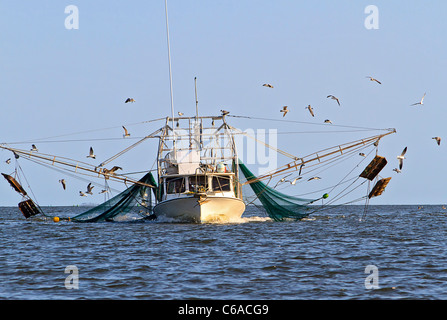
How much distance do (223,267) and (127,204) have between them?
2055cm

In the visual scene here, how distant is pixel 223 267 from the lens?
1777 cm

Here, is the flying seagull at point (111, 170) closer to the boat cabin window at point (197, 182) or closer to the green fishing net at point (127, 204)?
the green fishing net at point (127, 204)

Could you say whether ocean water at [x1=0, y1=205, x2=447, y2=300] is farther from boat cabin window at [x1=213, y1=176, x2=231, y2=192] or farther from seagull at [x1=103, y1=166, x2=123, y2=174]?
seagull at [x1=103, y1=166, x2=123, y2=174]

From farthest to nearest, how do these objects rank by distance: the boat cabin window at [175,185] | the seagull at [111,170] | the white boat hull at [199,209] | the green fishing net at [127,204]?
the green fishing net at [127,204]
the seagull at [111,170]
the boat cabin window at [175,185]
the white boat hull at [199,209]

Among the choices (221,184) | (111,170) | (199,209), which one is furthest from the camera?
(111,170)

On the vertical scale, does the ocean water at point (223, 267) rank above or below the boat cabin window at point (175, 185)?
below

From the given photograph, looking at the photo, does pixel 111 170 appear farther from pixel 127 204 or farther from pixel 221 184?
pixel 221 184

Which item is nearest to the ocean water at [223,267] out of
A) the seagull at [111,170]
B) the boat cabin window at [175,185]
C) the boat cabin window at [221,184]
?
the boat cabin window at [175,185]

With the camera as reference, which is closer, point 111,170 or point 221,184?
point 221,184

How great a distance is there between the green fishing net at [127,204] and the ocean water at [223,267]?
9426 mm

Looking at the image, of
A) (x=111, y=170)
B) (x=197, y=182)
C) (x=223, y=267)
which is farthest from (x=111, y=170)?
(x=223, y=267)

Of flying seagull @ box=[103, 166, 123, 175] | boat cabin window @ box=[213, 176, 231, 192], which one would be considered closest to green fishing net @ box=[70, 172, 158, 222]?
flying seagull @ box=[103, 166, 123, 175]

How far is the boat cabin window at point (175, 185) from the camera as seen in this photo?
3481 cm
